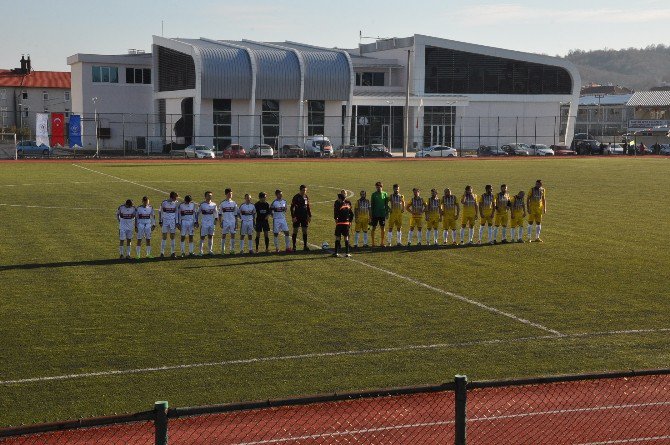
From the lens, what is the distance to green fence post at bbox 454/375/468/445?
24.7ft

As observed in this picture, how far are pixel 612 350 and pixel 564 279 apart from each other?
643 cm

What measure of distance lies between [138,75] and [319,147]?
22.8 meters

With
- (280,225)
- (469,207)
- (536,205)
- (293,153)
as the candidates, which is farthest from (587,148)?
(280,225)

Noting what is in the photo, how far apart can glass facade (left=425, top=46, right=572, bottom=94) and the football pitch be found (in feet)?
192

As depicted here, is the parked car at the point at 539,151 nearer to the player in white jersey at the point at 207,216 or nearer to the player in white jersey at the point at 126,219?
the player in white jersey at the point at 207,216

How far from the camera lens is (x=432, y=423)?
11.4 m

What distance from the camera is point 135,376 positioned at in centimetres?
1382

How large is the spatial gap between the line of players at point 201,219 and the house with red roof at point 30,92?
9498 cm

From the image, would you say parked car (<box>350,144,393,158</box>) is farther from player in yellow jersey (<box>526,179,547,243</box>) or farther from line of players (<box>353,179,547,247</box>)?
player in yellow jersey (<box>526,179,547,243</box>)

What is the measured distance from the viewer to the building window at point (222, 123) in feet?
262

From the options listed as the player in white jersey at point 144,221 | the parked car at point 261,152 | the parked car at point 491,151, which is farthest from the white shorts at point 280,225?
the parked car at point 491,151

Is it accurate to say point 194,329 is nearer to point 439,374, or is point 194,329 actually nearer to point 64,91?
point 439,374

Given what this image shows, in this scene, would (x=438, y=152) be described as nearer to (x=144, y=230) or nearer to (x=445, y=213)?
(x=445, y=213)

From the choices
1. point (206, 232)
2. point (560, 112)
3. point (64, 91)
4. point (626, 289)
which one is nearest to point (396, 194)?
point (206, 232)
